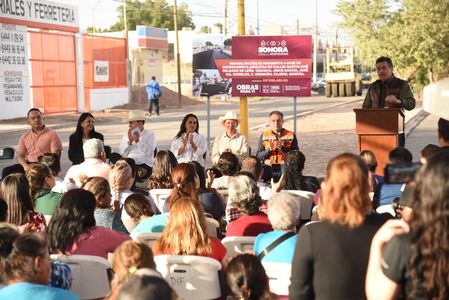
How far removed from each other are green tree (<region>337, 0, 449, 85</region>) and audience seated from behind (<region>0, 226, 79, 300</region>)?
1677 inches

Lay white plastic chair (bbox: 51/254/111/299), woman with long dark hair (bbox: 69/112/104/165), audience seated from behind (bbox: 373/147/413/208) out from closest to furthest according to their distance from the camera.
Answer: white plastic chair (bbox: 51/254/111/299) < audience seated from behind (bbox: 373/147/413/208) < woman with long dark hair (bbox: 69/112/104/165)

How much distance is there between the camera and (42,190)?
23.5 feet

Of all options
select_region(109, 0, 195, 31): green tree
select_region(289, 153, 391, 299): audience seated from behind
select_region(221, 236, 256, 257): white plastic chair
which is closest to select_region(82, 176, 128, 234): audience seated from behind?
select_region(221, 236, 256, 257): white plastic chair

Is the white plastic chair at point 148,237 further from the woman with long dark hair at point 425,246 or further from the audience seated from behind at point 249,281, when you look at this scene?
the woman with long dark hair at point 425,246

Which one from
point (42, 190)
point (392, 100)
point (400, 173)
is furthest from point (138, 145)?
point (400, 173)

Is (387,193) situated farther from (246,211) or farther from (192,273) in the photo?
(192,273)

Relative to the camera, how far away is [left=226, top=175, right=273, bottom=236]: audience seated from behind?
623 cm

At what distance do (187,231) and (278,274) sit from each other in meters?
0.69

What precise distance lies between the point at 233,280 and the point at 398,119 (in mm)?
7693

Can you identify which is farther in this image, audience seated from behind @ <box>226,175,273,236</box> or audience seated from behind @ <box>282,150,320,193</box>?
audience seated from behind @ <box>282,150,320,193</box>

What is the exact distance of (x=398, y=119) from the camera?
463 inches

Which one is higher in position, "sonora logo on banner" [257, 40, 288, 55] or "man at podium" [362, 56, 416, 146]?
"sonora logo on banner" [257, 40, 288, 55]

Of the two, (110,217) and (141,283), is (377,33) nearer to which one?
(110,217)

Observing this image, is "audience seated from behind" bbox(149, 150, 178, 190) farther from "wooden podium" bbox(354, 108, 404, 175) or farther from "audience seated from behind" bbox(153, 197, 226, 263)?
"wooden podium" bbox(354, 108, 404, 175)
